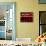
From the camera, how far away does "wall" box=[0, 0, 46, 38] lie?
14.7 ft

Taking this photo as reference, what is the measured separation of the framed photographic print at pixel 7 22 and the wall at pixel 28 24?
0.60ft

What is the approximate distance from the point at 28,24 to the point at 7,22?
72 centimetres

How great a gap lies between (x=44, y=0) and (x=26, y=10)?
2.18 feet

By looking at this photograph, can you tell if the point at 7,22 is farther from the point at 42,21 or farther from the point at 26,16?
the point at 42,21

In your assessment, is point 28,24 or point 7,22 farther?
point 7,22

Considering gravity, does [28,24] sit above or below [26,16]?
below

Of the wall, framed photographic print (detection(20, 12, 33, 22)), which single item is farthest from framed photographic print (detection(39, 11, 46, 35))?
framed photographic print (detection(20, 12, 33, 22))

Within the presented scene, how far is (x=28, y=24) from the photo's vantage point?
457cm

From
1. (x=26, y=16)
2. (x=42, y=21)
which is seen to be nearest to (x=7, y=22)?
(x=26, y=16)

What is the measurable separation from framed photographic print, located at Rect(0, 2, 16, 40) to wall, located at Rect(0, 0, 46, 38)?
0.60 feet

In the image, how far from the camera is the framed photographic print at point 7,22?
181 inches

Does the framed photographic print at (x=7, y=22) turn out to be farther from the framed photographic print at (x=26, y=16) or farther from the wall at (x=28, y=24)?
the framed photographic print at (x=26, y=16)

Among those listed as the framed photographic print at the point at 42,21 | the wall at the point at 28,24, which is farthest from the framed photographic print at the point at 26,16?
the framed photographic print at the point at 42,21

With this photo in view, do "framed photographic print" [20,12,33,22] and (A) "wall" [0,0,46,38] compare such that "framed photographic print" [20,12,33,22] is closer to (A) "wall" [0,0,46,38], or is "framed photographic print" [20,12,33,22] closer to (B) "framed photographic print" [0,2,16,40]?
(A) "wall" [0,0,46,38]
